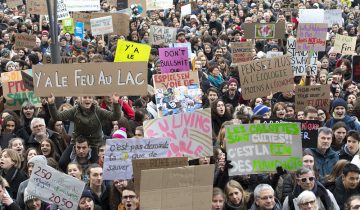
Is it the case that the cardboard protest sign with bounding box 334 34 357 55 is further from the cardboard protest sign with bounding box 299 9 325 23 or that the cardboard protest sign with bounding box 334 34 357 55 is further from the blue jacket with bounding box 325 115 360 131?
the blue jacket with bounding box 325 115 360 131

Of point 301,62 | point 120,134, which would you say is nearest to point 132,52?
point 301,62

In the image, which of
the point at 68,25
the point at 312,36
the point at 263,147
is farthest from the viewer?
the point at 68,25

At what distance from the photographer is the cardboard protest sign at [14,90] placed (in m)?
12.4

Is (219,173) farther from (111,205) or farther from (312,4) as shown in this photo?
(312,4)

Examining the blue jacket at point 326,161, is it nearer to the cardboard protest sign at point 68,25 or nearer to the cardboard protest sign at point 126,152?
the cardboard protest sign at point 126,152

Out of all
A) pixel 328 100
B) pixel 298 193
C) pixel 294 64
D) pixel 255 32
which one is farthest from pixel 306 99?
pixel 255 32

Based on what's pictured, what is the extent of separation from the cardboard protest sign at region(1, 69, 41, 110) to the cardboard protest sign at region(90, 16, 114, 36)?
655cm

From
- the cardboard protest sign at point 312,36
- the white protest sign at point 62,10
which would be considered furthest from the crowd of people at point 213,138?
the white protest sign at point 62,10

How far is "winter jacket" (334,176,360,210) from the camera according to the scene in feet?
27.8

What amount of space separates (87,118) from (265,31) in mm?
9119

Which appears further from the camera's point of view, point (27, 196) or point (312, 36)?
point (312, 36)

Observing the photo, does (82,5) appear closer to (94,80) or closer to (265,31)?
(265,31)

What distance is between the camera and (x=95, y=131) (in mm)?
10320

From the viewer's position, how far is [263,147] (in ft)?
29.0
